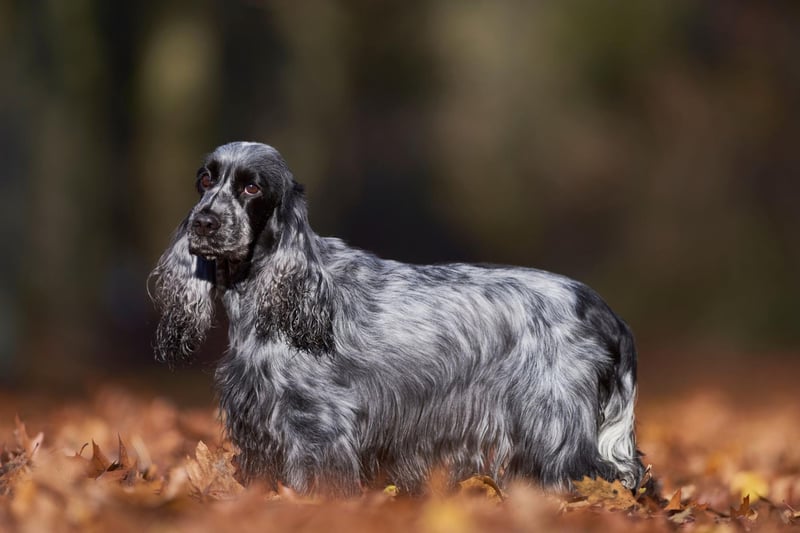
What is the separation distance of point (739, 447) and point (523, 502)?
5078mm

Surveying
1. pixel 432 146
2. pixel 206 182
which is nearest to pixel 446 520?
pixel 206 182

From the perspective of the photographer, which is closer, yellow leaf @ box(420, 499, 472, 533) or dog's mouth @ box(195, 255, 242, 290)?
yellow leaf @ box(420, 499, 472, 533)

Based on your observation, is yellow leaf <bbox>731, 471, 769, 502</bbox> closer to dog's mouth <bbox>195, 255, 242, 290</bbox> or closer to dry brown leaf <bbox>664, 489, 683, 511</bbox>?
dry brown leaf <bbox>664, 489, 683, 511</bbox>

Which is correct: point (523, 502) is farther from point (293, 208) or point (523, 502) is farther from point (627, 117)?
point (627, 117)

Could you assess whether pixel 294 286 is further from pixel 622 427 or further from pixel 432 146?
pixel 432 146

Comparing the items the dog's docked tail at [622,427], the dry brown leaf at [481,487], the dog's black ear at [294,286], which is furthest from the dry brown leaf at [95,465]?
the dog's docked tail at [622,427]

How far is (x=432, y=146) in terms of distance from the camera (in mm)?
32688

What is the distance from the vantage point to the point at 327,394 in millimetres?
5609

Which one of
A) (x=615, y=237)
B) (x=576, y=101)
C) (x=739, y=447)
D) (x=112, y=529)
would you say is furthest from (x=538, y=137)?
(x=112, y=529)

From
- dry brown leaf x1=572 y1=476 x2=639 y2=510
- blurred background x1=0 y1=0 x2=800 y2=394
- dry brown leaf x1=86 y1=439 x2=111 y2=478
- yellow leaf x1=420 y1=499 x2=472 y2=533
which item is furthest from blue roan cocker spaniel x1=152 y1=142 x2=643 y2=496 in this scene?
yellow leaf x1=420 y1=499 x2=472 y2=533

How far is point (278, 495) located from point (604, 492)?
1609 mm

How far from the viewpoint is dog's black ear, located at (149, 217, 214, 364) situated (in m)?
6.03

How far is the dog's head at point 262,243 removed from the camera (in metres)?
5.62

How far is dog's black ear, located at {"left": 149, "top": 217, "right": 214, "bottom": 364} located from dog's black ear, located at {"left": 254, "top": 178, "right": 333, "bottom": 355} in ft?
1.27
